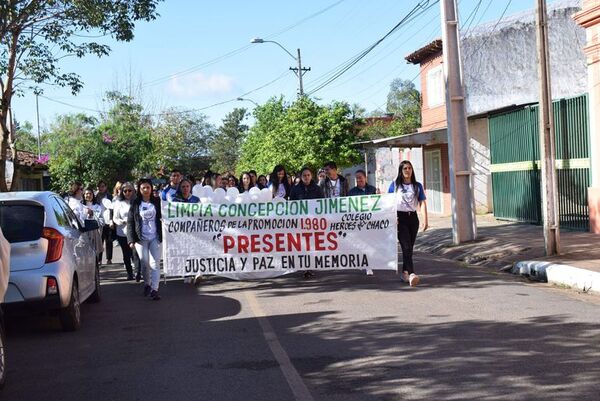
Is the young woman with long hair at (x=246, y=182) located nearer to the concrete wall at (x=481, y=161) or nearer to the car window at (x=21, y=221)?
the car window at (x=21, y=221)

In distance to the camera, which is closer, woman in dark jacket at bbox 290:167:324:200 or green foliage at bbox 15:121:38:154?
woman in dark jacket at bbox 290:167:324:200

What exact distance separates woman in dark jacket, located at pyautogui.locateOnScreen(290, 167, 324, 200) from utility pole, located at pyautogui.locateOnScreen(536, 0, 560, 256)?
3.89 m

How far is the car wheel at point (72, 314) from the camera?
8.30m

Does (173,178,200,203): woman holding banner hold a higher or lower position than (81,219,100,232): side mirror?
higher

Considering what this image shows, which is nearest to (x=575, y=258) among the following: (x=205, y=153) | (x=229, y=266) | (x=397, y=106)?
(x=229, y=266)

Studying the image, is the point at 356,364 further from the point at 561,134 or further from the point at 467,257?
the point at 561,134

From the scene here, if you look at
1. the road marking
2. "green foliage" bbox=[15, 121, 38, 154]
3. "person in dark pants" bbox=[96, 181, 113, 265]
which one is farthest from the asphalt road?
"green foliage" bbox=[15, 121, 38, 154]

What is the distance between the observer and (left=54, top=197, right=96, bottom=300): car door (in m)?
8.88

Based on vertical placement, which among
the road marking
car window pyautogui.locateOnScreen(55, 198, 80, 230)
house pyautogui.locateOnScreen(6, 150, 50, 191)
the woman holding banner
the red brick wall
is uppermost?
the red brick wall

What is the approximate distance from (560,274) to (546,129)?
2831 millimetres

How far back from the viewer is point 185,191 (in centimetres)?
1245

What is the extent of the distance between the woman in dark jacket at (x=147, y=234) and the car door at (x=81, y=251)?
2.10ft

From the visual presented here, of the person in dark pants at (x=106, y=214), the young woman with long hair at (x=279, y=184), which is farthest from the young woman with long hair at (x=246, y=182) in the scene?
the person in dark pants at (x=106, y=214)

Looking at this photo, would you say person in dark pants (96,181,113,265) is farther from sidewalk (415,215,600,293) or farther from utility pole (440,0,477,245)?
utility pole (440,0,477,245)
